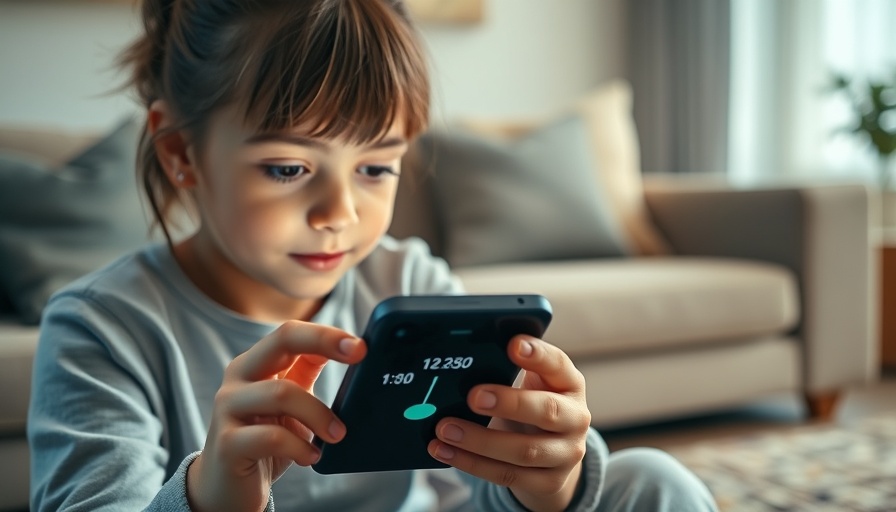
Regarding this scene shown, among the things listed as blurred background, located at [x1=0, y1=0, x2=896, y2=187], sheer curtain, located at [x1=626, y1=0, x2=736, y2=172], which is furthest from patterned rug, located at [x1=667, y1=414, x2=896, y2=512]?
sheer curtain, located at [x1=626, y1=0, x2=736, y2=172]

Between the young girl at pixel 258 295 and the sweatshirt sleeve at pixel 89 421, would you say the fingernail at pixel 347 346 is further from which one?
the sweatshirt sleeve at pixel 89 421

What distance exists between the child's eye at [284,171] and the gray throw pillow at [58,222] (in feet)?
2.86

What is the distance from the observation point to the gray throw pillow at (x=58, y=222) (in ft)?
5.23

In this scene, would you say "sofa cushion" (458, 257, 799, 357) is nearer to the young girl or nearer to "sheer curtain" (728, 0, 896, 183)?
the young girl

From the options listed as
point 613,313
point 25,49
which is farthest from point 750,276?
point 25,49

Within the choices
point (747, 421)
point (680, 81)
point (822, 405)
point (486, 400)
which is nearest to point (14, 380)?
point (486, 400)

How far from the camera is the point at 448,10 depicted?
3.16 meters

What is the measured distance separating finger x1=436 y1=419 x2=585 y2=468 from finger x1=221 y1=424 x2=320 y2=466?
0.35 ft

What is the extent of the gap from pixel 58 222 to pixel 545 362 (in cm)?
132

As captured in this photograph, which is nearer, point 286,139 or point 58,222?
point 286,139

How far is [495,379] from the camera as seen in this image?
2.00ft

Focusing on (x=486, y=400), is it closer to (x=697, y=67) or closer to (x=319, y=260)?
(x=319, y=260)

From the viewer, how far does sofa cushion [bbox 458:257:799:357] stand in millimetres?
1883

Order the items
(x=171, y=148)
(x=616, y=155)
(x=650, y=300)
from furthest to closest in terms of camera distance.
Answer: (x=616, y=155) < (x=650, y=300) < (x=171, y=148)
